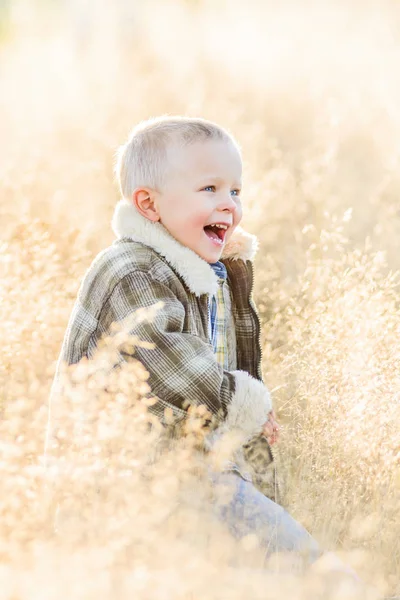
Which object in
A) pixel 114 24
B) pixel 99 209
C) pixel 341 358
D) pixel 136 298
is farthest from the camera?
pixel 114 24

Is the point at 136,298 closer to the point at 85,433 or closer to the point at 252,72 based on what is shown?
the point at 85,433

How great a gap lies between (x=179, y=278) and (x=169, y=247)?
0.35ft

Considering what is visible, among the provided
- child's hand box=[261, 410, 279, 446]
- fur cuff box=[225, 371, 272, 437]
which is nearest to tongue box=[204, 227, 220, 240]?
fur cuff box=[225, 371, 272, 437]

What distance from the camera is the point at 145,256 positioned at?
101 inches

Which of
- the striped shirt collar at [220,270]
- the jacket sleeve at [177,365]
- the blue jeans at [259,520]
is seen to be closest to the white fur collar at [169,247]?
the jacket sleeve at [177,365]

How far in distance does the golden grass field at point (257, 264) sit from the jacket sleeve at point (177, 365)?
14 cm

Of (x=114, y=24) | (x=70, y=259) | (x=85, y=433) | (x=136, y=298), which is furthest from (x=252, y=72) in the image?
(x=85, y=433)

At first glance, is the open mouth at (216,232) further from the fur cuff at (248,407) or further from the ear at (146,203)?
the fur cuff at (248,407)

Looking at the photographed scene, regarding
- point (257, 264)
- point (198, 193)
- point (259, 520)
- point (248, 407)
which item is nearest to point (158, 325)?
point (248, 407)

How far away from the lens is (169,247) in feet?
8.53

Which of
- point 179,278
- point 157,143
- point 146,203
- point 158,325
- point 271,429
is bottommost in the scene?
point 271,429

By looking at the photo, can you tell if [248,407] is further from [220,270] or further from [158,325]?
[220,270]

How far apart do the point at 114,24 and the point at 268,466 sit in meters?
6.68

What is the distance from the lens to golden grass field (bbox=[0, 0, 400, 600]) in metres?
1.84
